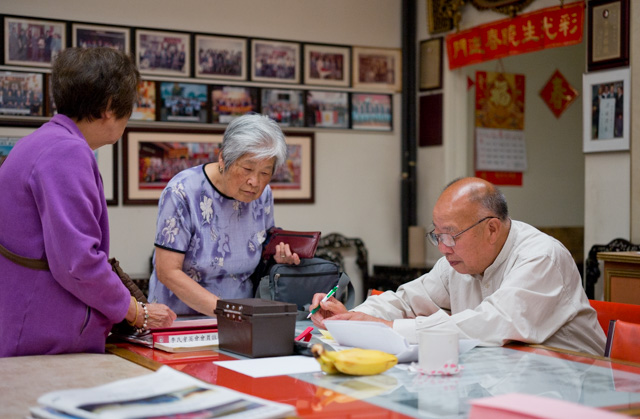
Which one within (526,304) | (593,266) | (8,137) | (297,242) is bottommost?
(593,266)

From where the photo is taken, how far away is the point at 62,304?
7.23 ft

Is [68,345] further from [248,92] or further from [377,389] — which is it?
[248,92]

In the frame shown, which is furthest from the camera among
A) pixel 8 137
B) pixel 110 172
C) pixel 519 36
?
pixel 110 172

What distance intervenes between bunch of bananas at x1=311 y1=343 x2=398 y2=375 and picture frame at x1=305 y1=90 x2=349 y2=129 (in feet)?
16.7

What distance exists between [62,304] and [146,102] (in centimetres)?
434

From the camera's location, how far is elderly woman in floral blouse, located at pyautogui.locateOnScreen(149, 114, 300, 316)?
122 inches

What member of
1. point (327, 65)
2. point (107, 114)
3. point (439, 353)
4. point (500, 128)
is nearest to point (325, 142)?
point (327, 65)

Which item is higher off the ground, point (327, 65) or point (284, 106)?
point (327, 65)

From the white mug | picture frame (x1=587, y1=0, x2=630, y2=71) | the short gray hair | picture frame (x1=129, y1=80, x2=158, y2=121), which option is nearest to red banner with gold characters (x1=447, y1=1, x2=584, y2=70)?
picture frame (x1=587, y1=0, x2=630, y2=71)

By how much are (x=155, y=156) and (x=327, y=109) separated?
5.26 ft

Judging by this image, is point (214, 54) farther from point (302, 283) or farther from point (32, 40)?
point (302, 283)

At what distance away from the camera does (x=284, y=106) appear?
22.6 feet

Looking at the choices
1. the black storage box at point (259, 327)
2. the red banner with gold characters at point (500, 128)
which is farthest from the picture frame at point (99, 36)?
the black storage box at point (259, 327)

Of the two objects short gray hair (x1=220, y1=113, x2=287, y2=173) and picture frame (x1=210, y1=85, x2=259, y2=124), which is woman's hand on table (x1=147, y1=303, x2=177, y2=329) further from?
picture frame (x1=210, y1=85, x2=259, y2=124)
